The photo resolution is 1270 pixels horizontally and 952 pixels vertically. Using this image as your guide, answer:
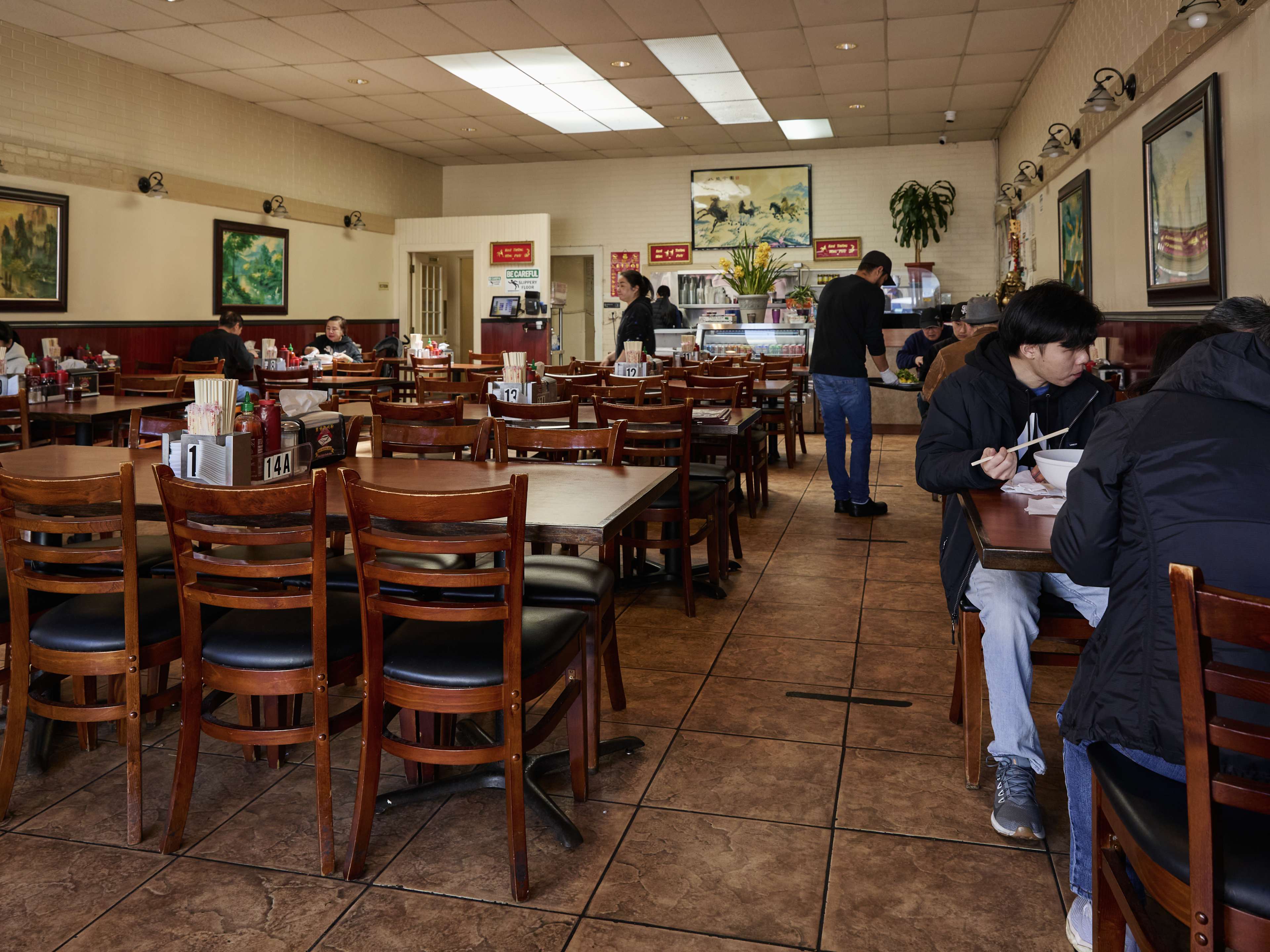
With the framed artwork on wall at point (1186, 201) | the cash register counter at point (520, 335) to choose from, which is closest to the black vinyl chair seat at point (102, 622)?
the framed artwork on wall at point (1186, 201)

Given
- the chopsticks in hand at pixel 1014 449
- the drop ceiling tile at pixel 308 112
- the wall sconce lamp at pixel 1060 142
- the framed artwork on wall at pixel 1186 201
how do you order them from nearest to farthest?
the chopsticks in hand at pixel 1014 449, the framed artwork on wall at pixel 1186 201, the wall sconce lamp at pixel 1060 142, the drop ceiling tile at pixel 308 112

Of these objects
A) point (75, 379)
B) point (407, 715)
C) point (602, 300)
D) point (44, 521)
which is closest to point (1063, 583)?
point (407, 715)

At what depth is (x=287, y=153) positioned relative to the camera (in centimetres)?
→ 1100

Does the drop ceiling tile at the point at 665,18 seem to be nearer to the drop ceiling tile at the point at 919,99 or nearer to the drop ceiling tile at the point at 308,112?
the drop ceiling tile at the point at 919,99

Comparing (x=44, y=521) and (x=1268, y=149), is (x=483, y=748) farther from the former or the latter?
(x=1268, y=149)

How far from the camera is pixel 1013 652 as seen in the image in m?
2.29

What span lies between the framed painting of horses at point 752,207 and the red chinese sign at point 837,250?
15cm

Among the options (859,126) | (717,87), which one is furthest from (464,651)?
(859,126)

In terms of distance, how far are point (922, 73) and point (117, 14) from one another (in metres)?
6.69

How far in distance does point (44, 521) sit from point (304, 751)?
96 centimetres

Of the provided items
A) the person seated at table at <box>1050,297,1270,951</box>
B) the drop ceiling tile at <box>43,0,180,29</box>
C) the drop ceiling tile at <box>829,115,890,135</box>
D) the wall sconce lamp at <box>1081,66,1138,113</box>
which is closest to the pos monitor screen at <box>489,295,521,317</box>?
the drop ceiling tile at <box>829,115,890,135</box>

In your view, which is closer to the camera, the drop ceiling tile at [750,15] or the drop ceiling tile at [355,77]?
the drop ceiling tile at [750,15]

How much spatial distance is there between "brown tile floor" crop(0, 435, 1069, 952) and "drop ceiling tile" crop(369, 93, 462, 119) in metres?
8.35

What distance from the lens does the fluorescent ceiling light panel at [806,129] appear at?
1114 centimetres
